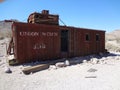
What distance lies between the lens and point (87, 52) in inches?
757

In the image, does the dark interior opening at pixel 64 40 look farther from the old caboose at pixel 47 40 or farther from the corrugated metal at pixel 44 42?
the corrugated metal at pixel 44 42

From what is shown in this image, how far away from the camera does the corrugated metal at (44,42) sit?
13.5m

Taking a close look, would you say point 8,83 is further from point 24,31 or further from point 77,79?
point 24,31

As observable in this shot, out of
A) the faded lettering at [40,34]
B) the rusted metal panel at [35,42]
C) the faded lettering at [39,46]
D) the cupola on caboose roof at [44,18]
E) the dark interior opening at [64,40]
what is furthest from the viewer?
the dark interior opening at [64,40]

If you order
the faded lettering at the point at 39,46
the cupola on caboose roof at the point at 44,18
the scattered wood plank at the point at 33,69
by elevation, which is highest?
the cupola on caboose roof at the point at 44,18

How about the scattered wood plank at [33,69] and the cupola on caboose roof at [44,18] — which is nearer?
the scattered wood plank at [33,69]

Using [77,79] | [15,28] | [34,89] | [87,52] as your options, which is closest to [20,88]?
[34,89]

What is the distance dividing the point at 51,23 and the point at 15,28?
13.0 ft

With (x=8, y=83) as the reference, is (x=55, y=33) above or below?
above

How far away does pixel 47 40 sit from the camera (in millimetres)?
15211

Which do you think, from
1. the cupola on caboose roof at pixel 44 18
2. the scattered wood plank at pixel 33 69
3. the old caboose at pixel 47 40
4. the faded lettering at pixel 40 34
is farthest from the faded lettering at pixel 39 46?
the scattered wood plank at pixel 33 69

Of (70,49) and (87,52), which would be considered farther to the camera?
(87,52)

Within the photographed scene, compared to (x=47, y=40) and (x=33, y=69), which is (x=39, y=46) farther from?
(x=33, y=69)

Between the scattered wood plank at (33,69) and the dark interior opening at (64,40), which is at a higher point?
the dark interior opening at (64,40)
